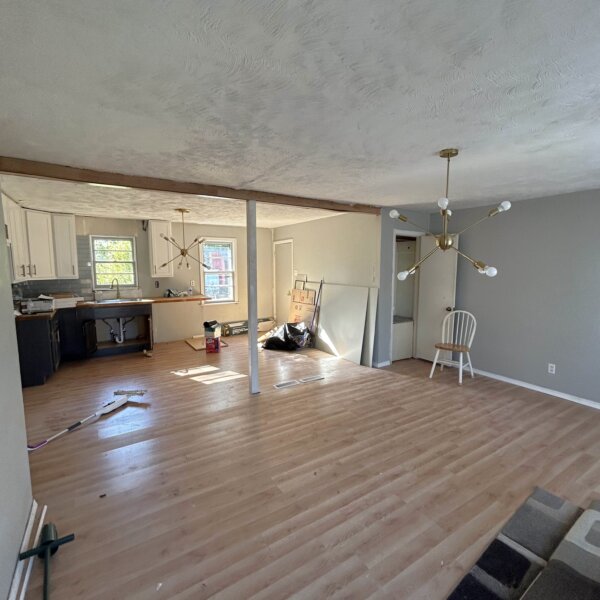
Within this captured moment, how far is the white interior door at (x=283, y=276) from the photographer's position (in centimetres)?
702

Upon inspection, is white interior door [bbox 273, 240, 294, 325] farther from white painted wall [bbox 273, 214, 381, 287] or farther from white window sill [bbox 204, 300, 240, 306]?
white window sill [bbox 204, 300, 240, 306]

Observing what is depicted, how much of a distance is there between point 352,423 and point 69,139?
10.8 feet

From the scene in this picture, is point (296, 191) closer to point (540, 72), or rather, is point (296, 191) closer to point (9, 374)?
point (540, 72)

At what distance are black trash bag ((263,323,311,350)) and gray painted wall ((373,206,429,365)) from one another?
156 centimetres

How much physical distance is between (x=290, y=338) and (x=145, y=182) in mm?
3662

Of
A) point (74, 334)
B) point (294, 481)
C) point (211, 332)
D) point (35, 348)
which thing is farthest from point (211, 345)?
point (294, 481)

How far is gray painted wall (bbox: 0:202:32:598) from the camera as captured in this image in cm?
149

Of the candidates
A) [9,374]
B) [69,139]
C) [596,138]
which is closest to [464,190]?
[596,138]

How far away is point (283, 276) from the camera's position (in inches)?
288

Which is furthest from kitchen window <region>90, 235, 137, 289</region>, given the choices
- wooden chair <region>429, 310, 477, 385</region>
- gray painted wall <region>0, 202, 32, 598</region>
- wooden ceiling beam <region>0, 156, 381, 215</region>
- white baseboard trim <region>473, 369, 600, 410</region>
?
white baseboard trim <region>473, 369, 600, 410</region>

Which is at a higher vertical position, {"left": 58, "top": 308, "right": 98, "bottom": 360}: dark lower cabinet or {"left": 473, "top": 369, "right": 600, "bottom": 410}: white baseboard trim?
{"left": 58, "top": 308, "right": 98, "bottom": 360}: dark lower cabinet


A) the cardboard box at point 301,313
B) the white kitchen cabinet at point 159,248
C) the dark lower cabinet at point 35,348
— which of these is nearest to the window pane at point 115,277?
the white kitchen cabinet at point 159,248

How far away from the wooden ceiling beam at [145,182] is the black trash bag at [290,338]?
254 cm

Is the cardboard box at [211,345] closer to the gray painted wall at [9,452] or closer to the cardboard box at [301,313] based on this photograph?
the cardboard box at [301,313]
